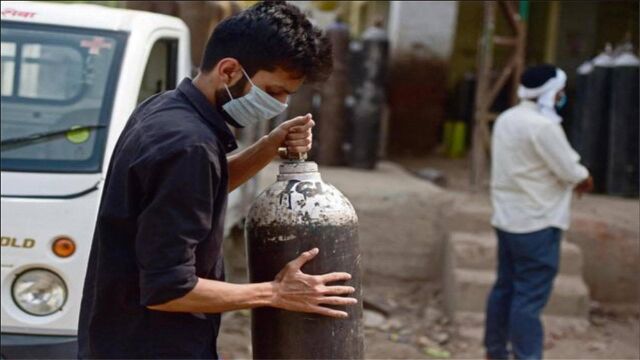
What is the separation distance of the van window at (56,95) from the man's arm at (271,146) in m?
1.39

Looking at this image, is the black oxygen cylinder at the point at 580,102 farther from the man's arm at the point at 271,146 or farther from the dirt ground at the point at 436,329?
the man's arm at the point at 271,146

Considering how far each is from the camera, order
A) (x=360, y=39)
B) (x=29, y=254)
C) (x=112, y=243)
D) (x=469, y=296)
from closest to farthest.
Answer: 1. (x=112, y=243)
2. (x=29, y=254)
3. (x=469, y=296)
4. (x=360, y=39)

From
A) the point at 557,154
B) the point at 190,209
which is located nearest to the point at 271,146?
the point at 190,209

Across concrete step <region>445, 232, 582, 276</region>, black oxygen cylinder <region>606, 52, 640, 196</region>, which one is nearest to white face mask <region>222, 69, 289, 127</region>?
concrete step <region>445, 232, 582, 276</region>

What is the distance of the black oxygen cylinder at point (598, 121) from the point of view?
7668 mm

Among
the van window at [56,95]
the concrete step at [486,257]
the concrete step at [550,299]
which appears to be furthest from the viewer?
the concrete step at [486,257]

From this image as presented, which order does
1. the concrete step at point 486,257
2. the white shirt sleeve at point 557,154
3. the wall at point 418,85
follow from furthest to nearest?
the wall at point 418,85 < the concrete step at point 486,257 < the white shirt sleeve at point 557,154

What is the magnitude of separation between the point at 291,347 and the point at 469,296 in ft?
12.8

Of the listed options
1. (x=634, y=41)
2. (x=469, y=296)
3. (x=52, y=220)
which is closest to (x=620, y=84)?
(x=634, y=41)

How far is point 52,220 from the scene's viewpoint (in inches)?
150

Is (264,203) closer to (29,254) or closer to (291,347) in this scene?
(291,347)

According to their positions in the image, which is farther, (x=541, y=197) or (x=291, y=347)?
(x=541, y=197)

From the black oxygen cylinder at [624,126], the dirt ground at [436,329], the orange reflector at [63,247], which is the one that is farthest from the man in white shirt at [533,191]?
the black oxygen cylinder at [624,126]

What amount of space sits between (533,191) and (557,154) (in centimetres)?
24
